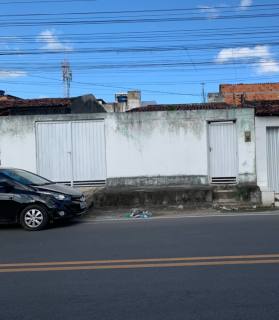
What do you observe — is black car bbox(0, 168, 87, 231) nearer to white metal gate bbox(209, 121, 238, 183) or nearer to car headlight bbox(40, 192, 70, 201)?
car headlight bbox(40, 192, 70, 201)

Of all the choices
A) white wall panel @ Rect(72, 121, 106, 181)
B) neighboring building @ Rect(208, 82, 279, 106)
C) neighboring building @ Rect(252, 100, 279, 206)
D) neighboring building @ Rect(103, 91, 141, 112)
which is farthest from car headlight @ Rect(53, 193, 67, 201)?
neighboring building @ Rect(103, 91, 141, 112)

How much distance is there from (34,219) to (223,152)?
7672mm

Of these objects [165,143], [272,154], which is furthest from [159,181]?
[272,154]

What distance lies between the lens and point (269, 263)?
7.21 meters

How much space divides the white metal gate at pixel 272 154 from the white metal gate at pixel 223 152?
3.47 ft

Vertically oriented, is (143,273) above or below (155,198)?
below

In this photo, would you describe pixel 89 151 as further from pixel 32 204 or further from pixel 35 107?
pixel 32 204

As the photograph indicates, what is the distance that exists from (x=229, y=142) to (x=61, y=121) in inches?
225

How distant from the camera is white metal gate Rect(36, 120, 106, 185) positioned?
17.3 m

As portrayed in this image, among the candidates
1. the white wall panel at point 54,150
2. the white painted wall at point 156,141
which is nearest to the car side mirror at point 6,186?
the white wall panel at point 54,150

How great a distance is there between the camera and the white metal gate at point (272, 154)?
16.6m

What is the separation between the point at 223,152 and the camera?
668 inches

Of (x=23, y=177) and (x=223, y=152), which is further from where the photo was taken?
(x=223, y=152)

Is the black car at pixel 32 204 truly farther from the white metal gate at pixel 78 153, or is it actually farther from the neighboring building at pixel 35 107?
the neighboring building at pixel 35 107
